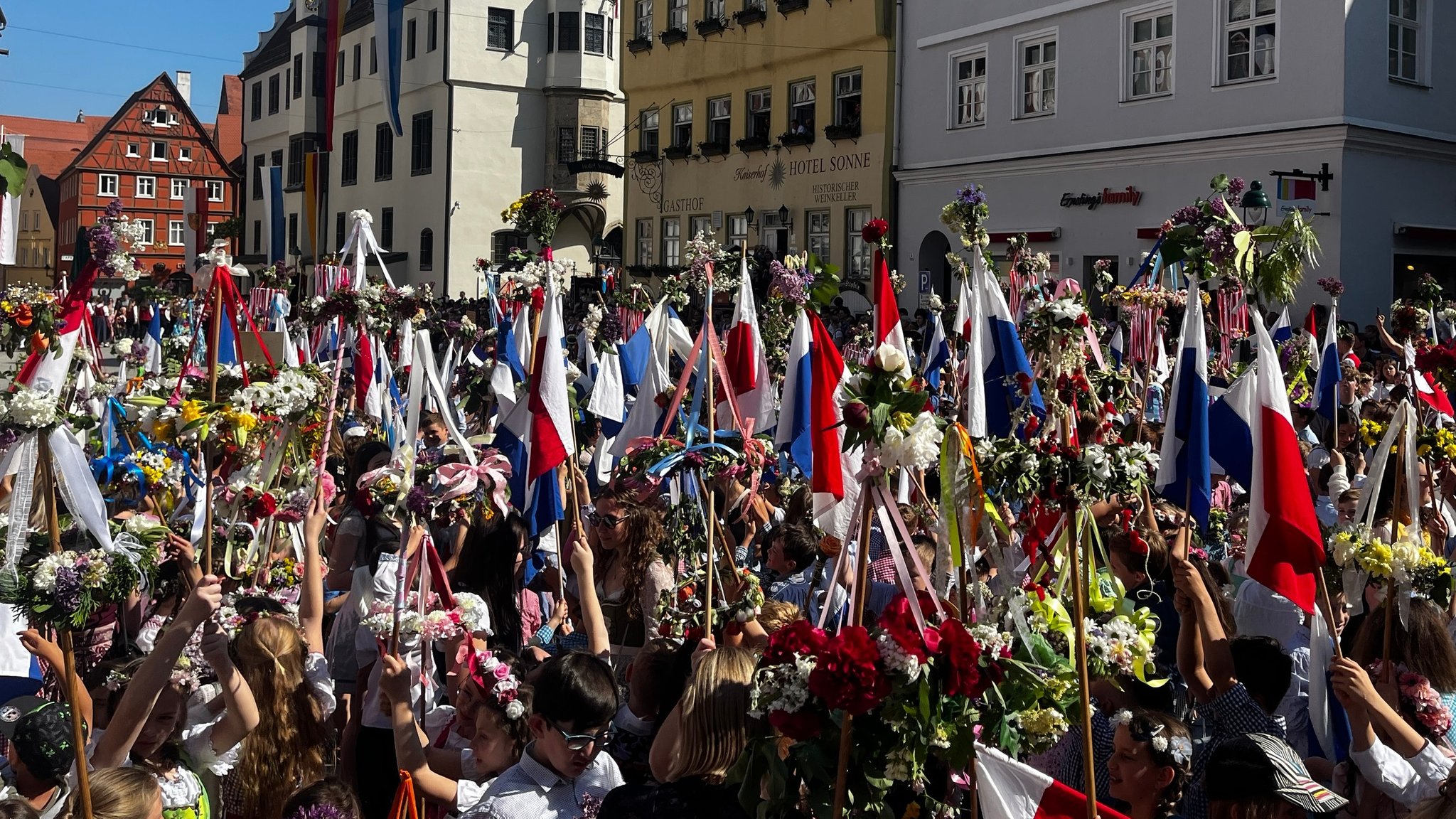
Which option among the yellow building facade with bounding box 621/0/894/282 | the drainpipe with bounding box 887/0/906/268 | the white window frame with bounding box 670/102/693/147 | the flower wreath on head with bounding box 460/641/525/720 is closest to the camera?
the flower wreath on head with bounding box 460/641/525/720

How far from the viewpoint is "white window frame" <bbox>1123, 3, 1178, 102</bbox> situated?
21.6m

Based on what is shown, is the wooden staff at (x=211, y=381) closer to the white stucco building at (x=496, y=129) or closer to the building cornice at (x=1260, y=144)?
the building cornice at (x=1260, y=144)

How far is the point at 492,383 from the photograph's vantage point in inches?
421

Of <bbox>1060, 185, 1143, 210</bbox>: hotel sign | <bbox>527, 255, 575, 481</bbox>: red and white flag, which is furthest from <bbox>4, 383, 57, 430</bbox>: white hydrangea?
<bbox>1060, 185, 1143, 210</bbox>: hotel sign

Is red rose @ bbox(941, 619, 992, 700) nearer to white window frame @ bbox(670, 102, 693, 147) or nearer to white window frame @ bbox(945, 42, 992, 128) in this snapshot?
white window frame @ bbox(945, 42, 992, 128)

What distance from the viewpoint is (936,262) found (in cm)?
2680

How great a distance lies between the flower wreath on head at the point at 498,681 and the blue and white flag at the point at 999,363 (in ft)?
16.6

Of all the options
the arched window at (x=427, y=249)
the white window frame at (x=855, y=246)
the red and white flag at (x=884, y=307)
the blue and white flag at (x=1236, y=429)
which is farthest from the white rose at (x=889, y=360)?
the arched window at (x=427, y=249)

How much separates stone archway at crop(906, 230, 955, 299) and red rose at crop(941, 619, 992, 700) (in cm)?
2326

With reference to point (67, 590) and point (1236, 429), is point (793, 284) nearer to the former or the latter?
point (1236, 429)

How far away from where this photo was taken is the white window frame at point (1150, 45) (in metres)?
21.6

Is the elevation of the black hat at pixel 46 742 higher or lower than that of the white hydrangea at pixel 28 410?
lower

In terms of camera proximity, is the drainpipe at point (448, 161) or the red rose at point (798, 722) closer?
the red rose at point (798, 722)

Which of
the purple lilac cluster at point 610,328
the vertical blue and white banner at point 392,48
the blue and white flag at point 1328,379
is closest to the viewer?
the blue and white flag at point 1328,379
